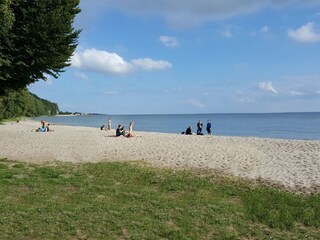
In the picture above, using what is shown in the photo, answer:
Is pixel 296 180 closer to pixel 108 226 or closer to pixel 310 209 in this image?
pixel 310 209

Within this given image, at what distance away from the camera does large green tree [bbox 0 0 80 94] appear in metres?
20.2

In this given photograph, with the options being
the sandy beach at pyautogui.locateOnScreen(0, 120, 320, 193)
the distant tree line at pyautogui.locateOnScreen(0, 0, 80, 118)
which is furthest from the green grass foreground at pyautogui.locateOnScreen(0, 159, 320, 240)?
the distant tree line at pyautogui.locateOnScreen(0, 0, 80, 118)

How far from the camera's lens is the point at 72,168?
1585 centimetres

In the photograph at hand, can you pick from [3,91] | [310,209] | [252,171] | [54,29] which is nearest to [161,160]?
[252,171]

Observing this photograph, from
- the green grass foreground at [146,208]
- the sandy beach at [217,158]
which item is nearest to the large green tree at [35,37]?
the sandy beach at [217,158]

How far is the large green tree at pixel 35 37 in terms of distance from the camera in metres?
20.2

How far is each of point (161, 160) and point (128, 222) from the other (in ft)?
35.4

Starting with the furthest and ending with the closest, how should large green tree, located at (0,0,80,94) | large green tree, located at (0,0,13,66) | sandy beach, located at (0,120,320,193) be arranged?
large green tree, located at (0,0,80,94)
sandy beach, located at (0,120,320,193)
large green tree, located at (0,0,13,66)

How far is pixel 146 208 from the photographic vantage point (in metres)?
9.91

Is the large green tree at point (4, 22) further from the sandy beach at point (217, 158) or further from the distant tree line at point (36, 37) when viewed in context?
the sandy beach at point (217, 158)

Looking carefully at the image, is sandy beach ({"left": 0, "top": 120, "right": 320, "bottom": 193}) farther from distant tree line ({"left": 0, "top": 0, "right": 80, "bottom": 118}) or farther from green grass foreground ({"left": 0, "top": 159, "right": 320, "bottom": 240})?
distant tree line ({"left": 0, "top": 0, "right": 80, "bottom": 118})

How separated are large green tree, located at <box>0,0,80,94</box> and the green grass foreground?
8.60 meters

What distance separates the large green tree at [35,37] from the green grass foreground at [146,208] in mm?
8600

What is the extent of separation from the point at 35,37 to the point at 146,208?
13.9 m
